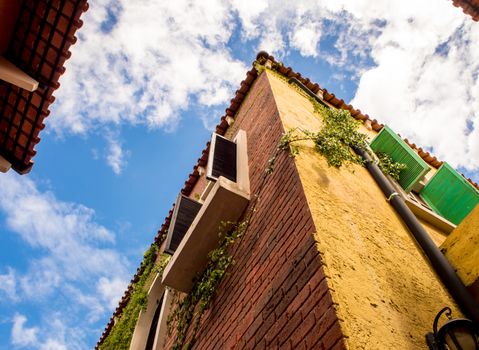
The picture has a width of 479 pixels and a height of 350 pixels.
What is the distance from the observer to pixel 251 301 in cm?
301

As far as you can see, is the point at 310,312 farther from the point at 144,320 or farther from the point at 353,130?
the point at 144,320

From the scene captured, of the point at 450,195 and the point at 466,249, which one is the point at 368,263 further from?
the point at 450,195

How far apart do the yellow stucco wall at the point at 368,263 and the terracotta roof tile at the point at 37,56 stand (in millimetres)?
3594

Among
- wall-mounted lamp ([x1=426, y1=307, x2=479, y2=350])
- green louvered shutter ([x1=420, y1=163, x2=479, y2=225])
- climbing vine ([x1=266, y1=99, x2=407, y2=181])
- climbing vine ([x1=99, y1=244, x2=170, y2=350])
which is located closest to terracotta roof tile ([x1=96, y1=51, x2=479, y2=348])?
climbing vine ([x1=99, y1=244, x2=170, y2=350])

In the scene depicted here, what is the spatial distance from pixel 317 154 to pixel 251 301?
185 centimetres

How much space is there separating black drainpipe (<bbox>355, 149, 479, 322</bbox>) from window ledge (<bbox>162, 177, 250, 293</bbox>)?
1811 mm

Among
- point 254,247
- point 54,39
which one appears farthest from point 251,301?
point 54,39

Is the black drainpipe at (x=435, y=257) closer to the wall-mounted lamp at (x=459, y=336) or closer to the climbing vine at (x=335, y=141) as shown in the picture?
the climbing vine at (x=335, y=141)

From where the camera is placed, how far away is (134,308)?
24.6ft

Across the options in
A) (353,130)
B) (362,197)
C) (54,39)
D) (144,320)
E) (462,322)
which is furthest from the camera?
(144,320)

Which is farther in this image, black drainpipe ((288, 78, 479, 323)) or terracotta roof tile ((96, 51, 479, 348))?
terracotta roof tile ((96, 51, 479, 348))

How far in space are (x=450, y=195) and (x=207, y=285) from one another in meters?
4.22

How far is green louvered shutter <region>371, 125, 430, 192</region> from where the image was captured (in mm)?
5395

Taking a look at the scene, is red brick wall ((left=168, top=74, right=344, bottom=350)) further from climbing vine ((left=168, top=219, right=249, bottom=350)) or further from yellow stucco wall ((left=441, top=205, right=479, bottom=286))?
yellow stucco wall ((left=441, top=205, right=479, bottom=286))
